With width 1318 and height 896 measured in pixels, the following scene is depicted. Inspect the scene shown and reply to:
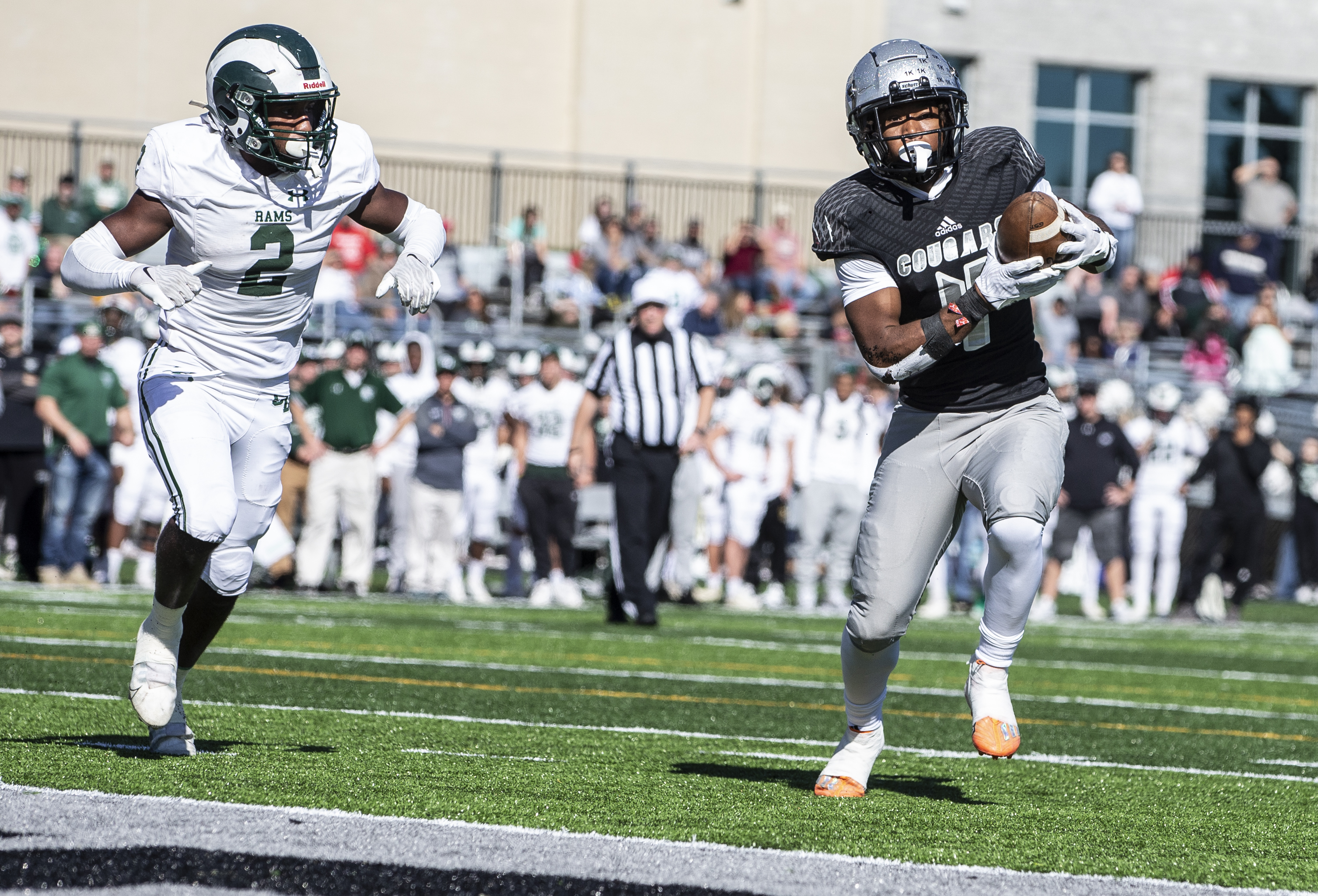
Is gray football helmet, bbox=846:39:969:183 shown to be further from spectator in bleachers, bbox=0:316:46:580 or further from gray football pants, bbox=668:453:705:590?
spectator in bleachers, bbox=0:316:46:580

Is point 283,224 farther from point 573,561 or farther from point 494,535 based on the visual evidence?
point 494,535

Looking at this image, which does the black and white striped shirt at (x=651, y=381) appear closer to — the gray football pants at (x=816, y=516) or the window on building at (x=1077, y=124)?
the gray football pants at (x=816, y=516)

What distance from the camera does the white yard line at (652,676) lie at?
745 centimetres

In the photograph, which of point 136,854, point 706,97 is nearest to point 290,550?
point 136,854

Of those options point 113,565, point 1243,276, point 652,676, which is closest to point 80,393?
point 113,565

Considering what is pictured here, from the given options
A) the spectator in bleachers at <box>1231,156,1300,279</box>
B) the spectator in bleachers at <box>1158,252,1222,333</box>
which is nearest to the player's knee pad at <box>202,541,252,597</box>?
the spectator in bleachers at <box>1158,252,1222,333</box>

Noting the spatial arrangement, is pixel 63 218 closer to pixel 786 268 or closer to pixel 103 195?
pixel 103 195

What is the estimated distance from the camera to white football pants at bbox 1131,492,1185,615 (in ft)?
49.1

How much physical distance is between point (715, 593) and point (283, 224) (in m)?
10.2

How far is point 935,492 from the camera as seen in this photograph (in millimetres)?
4590

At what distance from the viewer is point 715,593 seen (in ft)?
48.3

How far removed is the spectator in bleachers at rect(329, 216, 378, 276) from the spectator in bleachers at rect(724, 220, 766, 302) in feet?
13.1

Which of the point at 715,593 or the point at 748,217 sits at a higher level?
the point at 748,217

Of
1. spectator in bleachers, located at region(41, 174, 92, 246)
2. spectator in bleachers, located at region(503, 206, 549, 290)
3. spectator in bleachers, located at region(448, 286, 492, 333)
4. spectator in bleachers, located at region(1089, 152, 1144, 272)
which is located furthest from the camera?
spectator in bleachers, located at region(1089, 152, 1144, 272)
